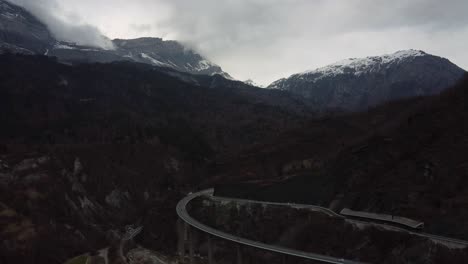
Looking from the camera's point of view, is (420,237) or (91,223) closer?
(420,237)

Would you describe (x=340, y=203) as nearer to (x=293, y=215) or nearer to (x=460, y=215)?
(x=293, y=215)

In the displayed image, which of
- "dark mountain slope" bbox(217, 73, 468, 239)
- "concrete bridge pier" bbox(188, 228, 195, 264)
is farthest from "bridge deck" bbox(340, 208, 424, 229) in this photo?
"concrete bridge pier" bbox(188, 228, 195, 264)

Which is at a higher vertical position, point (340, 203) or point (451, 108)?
point (451, 108)

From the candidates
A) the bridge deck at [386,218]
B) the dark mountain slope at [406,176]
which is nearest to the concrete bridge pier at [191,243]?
the dark mountain slope at [406,176]

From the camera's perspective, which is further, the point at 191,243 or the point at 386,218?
the point at 191,243

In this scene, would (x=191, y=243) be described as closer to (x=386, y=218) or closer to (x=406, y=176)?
(x=386, y=218)

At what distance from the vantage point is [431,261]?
244 feet

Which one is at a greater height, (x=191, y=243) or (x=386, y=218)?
(x=386, y=218)

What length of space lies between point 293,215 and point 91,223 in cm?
7906

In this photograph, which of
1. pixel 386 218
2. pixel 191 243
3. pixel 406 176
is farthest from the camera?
pixel 191 243

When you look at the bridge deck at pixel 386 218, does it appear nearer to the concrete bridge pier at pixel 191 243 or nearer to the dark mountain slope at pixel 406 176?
the dark mountain slope at pixel 406 176

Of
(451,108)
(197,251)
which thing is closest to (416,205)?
(451,108)

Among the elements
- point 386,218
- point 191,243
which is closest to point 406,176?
point 386,218

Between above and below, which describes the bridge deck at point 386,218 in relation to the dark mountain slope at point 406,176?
below
